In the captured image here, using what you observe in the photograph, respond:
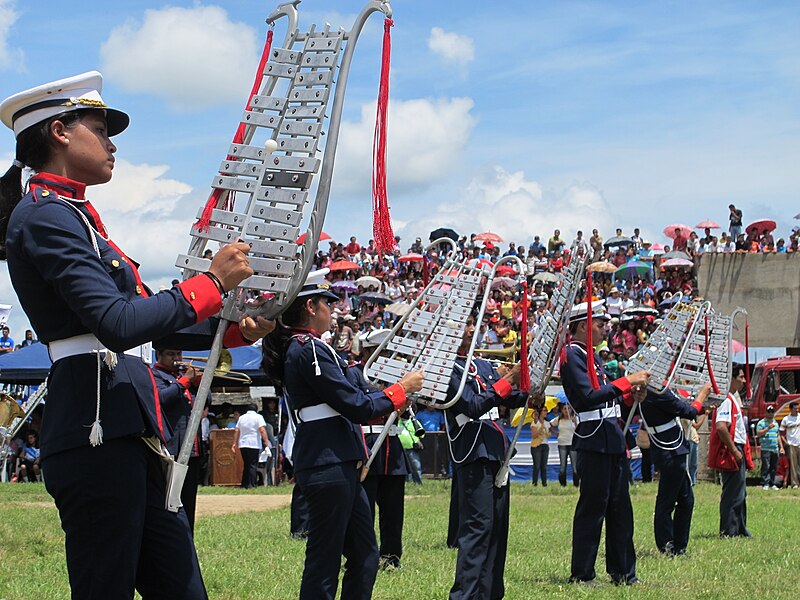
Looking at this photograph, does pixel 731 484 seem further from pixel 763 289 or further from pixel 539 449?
pixel 763 289

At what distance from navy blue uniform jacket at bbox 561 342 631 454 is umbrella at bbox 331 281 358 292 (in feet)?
64.7

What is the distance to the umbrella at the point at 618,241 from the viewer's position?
101 feet

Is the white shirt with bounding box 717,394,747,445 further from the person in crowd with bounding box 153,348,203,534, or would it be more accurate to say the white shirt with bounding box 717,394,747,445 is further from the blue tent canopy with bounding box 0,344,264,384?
the blue tent canopy with bounding box 0,344,264,384

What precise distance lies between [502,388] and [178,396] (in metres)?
2.33

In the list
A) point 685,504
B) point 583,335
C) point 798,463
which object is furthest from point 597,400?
point 798,463

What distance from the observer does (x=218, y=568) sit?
344 inches

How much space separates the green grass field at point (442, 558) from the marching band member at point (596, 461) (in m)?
0.23

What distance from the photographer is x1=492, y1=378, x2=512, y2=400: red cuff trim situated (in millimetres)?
7477

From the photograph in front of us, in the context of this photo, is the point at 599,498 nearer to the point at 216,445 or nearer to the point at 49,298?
the point at 49,298

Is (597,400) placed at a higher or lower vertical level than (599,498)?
higher

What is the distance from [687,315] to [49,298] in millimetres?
8218

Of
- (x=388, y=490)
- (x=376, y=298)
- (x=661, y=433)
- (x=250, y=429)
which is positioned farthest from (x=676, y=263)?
(x=388, y=490)

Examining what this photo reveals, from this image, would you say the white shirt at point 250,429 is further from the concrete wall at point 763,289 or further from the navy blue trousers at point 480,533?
the navy blue trousers at point 480,533

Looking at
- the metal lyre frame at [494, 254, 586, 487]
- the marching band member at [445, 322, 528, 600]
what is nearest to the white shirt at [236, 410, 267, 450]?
the metal lyre frame at [494, 254, 586, 487]
